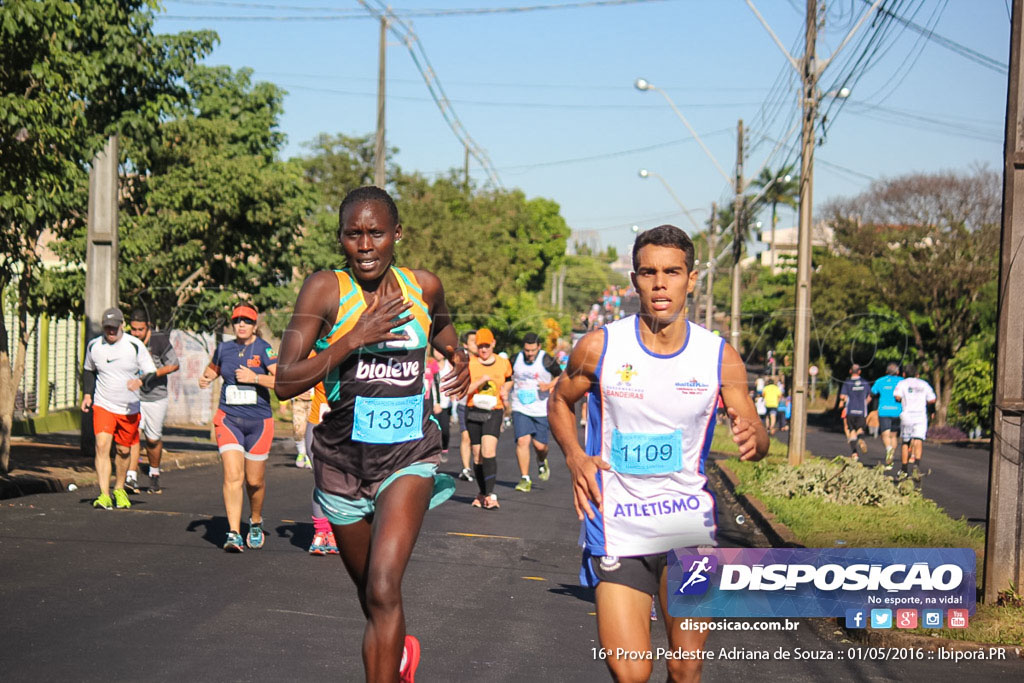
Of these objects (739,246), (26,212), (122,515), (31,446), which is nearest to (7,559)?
(122,515)

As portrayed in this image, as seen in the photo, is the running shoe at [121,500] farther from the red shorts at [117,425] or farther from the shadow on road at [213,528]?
the shadow on road at [213,528]

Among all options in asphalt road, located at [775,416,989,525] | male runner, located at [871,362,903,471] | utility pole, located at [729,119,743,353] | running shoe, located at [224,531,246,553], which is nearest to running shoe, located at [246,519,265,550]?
running shoe, located at [224,531,246,553]

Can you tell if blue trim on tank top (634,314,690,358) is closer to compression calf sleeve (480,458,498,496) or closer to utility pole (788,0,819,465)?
compression calf sleeve (480,458,498,496)

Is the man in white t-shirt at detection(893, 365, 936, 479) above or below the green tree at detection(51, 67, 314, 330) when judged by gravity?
below

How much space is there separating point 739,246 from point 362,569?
26369 mm

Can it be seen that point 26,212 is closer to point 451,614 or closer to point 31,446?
point 451,614

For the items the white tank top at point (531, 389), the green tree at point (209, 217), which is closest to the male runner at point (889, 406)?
the white tank top at point (531, 389)

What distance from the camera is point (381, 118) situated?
26.0 m

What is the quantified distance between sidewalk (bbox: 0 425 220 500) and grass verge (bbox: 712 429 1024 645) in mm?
8018

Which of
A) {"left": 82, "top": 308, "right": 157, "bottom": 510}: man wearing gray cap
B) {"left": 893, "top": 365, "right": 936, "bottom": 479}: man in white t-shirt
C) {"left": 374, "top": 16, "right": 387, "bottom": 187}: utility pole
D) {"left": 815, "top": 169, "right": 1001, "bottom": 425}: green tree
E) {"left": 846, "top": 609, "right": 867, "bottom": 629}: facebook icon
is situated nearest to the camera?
{"left": 846, "top": 609, "right": 867, "bottom": 629}: facebook icon

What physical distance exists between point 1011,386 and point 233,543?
5899 mm

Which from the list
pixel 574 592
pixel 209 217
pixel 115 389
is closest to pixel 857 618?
pixel 574 592

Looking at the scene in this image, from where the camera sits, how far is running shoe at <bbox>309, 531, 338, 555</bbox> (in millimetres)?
9914

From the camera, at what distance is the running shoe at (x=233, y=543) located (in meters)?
9.72
